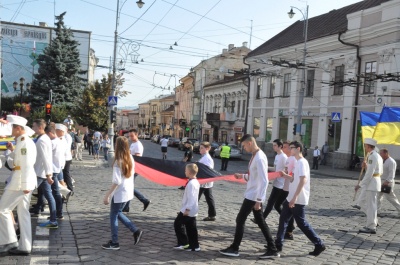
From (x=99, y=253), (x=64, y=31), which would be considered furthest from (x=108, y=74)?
(x=99, y=253)

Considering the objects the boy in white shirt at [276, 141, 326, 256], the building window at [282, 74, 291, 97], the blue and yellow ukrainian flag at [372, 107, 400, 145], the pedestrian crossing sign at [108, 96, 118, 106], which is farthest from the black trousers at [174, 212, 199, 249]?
the building window at [282, 74, 291, 97]

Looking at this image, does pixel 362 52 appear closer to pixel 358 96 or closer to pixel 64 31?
pixel 358 96

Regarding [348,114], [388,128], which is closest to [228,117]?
[348,114]

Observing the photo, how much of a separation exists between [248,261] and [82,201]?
5576 mm

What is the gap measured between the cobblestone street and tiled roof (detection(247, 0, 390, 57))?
2534 centimetres

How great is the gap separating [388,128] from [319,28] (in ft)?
94.1

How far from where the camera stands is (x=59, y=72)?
4466 cm

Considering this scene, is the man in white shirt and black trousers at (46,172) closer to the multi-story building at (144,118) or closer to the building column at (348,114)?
the building column at (348,114)

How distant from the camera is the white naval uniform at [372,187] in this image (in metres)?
9.07

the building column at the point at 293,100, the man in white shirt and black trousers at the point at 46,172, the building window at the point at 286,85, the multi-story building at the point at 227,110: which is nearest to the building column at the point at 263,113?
the building window at the point at 286,85

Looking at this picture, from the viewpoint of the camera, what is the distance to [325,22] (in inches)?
1559

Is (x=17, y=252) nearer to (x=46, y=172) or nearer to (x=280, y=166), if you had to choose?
(x=46, y=172)

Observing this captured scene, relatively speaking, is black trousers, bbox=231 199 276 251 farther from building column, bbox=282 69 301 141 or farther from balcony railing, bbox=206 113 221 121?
balcony railing, bbox=206 113 221 121

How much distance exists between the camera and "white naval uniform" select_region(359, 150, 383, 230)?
9070 mm
